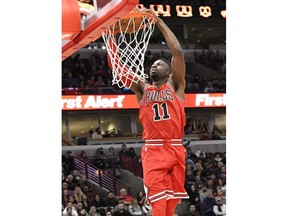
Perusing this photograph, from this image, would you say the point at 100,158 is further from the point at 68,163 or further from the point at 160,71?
the point at 160,71

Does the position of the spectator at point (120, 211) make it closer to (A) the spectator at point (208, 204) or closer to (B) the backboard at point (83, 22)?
(A) the spectator at point (208, 204)

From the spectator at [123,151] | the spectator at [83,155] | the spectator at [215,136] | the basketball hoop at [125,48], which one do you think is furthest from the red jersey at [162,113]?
the spectator at [215,136]

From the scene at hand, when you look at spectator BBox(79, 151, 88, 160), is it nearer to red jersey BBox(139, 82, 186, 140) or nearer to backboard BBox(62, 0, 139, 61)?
red jersey BBox(139, 82, 186, 140)

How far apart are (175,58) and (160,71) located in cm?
32

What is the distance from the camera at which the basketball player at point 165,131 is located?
14.4 feet

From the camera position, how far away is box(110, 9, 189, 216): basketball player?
4387 mm

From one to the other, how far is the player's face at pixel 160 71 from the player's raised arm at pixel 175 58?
0.24 ft

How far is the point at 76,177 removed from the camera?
11.5 meters

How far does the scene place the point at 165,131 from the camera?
447 centimetres

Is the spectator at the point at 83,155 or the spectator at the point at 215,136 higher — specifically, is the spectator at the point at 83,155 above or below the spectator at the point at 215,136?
below

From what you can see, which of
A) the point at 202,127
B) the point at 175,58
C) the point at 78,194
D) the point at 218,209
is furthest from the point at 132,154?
the point at 175,58

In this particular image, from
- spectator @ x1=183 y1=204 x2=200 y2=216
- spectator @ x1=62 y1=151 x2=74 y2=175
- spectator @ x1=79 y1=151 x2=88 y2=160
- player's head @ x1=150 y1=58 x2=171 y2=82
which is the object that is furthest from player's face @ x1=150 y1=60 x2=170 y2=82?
spectator @ x1=79 y1=151 x2=88 y2=160

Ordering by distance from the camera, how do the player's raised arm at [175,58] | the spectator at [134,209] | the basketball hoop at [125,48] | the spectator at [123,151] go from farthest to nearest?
the spectator at [123,151]
the spectator at [134,209]
the basketball hoop at [125,48]
the player's raised arm at [175,58]
